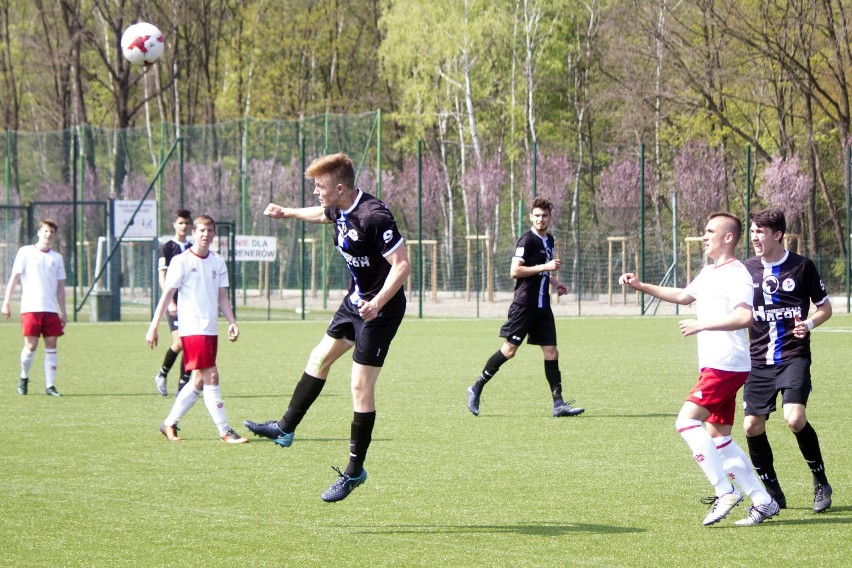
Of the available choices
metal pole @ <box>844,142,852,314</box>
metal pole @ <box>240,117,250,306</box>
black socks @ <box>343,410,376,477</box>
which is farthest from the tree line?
black socks @ <box>343,410,376,477</box>

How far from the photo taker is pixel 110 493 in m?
7.84

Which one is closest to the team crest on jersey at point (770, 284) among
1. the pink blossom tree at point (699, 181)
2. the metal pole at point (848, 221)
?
the metal pole at point (848, 221)

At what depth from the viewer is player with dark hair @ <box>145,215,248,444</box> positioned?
32.6 ft

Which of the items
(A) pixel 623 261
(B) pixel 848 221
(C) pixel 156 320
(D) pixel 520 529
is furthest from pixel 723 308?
(A) pixel 623 261

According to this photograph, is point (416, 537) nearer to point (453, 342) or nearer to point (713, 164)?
point (453, 342)

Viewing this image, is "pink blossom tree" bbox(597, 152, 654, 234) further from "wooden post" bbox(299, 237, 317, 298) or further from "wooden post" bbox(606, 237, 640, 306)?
"wooden post" bbox(299, 237, 317, 298)

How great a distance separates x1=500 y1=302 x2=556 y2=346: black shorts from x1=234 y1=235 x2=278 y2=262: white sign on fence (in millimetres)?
16612

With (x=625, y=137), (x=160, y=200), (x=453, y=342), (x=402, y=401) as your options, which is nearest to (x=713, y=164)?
(x=625, y=137)

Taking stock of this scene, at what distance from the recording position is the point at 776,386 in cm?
739

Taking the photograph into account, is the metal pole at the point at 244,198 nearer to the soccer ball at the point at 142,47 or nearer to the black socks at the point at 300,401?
the soccer ball at the point at 142,47

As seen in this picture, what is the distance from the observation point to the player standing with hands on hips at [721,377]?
22.0 feet

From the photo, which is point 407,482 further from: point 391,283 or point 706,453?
point 706,453

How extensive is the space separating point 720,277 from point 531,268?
510 centimetres

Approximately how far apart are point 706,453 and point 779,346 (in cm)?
106
